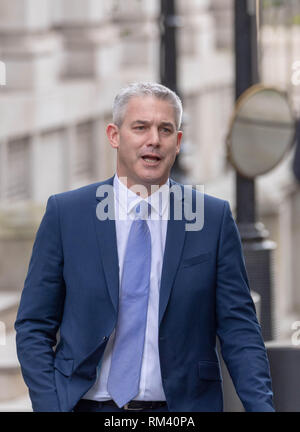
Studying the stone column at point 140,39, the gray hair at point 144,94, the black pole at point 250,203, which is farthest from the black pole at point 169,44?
the stone column at point 140,39

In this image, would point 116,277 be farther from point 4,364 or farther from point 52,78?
point 52,78

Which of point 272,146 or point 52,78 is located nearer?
point 272,146

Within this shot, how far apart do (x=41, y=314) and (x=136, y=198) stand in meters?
0.44

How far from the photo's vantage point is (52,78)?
15641 mm

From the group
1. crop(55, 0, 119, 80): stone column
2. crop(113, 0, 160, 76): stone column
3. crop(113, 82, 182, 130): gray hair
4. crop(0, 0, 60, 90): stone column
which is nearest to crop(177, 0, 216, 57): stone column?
crop(113, 0, 160, 76): stone column

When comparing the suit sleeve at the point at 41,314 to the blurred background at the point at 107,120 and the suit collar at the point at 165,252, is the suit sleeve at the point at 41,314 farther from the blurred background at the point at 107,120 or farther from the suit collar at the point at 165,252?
the blurred background at the point at 107,120

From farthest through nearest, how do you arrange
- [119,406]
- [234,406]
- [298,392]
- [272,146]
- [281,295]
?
[281,295], [272,146], [234,406], [298,392], [119,406]

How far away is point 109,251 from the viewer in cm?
396

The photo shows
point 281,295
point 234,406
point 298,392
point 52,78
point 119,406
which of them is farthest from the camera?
point 52,78

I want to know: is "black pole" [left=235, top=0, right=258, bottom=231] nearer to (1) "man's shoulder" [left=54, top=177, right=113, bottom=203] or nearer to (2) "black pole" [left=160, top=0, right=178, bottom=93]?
(2) "black pole" [left=160, top=0, right=178, bottom=93]

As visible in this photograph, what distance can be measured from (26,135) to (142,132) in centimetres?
1011

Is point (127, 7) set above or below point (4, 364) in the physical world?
above

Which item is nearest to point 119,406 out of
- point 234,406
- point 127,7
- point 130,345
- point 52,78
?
point 130,345

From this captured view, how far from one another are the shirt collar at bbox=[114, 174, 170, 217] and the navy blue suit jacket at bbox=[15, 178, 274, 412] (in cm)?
6
